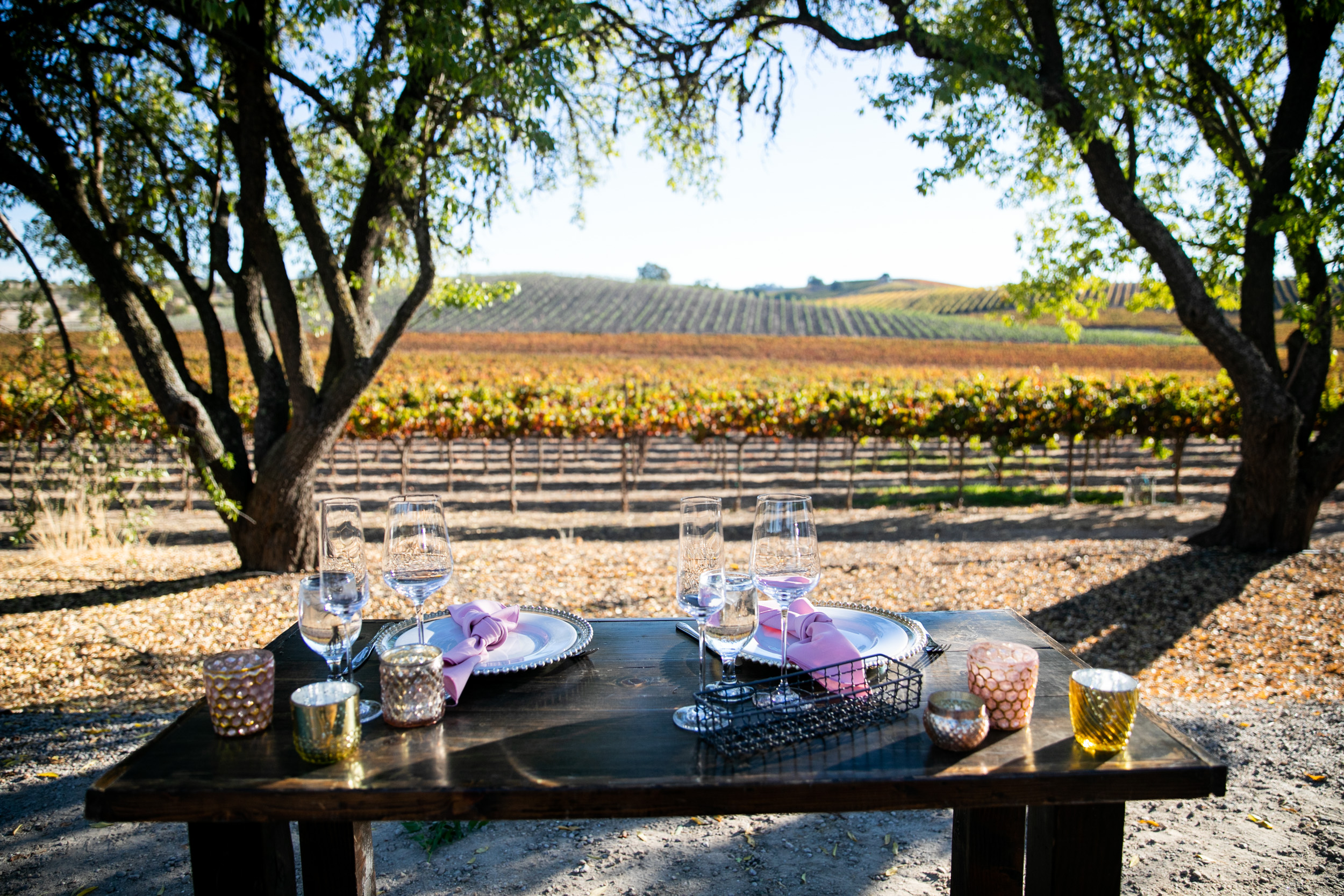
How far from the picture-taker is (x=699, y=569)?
192 centimetres

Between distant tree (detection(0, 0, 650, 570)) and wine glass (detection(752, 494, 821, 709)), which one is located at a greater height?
distant tree (detection(0, 0, 650, 570))

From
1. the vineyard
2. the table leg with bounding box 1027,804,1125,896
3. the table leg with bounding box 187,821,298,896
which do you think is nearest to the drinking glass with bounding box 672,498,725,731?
the table leg with bounding box 1027,804,1125,896

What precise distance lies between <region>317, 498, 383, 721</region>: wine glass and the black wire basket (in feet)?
2.65

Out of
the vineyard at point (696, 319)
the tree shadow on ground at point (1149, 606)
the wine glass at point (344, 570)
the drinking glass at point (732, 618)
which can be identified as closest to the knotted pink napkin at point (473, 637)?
the wine glass at point (344, 570)

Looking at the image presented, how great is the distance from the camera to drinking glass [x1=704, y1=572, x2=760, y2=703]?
5.96 ft

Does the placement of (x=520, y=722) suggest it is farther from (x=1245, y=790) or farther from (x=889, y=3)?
(x=889, y=3)

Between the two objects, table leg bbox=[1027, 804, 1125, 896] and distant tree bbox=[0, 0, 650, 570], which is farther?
distant tree bbox=[0, 0, 650, 570]

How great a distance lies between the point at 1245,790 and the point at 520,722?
3.36 metres

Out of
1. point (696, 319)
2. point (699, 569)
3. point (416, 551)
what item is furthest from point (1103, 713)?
point (696, 319)

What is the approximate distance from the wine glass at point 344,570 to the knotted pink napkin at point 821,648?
102cm

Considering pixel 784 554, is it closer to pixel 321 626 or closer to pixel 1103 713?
pixel 1103 713

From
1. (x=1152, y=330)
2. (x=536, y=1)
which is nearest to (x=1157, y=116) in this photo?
(x=536, y=1)

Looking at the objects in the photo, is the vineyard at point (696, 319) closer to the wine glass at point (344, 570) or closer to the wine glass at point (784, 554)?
the wine glass at point (344, 570)

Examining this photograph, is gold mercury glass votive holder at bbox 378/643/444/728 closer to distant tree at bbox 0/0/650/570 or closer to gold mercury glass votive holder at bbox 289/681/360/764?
gold mercury glass votive holder at bbox 289/681/360/764
